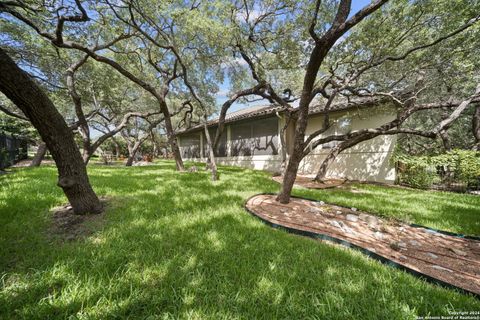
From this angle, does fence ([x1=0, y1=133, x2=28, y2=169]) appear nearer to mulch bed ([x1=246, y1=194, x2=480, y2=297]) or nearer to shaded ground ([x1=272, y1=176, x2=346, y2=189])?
mulch bed ([x1=246, y1=194, x2=480, y2=297])

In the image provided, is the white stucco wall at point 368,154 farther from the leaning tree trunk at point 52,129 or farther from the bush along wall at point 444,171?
the leaning tree trunk at point 52,129

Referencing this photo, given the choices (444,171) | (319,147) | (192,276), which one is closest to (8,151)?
(192,276)

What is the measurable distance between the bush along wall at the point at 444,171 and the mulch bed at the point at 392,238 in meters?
4.83

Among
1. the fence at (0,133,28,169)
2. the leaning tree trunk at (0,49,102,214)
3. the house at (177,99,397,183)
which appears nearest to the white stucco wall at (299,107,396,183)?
the house at (177,99,397,183)

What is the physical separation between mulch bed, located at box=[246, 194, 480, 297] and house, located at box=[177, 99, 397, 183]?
5309 millimetres

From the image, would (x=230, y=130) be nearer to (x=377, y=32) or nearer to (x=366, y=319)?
(x=377, y=32)

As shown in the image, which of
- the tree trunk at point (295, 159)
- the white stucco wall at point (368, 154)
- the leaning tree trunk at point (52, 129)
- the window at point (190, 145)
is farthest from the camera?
the window at point (190, 145)

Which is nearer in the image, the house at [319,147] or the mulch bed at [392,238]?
the mulch bed at [392,238]

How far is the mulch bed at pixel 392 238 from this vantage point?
197cm

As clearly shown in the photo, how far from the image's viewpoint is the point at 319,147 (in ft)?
30.0

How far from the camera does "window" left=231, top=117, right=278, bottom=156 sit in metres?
10.5

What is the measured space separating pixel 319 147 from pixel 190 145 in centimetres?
1200

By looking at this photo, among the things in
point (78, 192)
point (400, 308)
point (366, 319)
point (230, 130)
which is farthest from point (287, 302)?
point (230, 130)

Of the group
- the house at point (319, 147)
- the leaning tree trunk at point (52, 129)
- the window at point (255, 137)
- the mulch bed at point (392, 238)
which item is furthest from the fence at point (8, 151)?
the window at point (255, 137)
